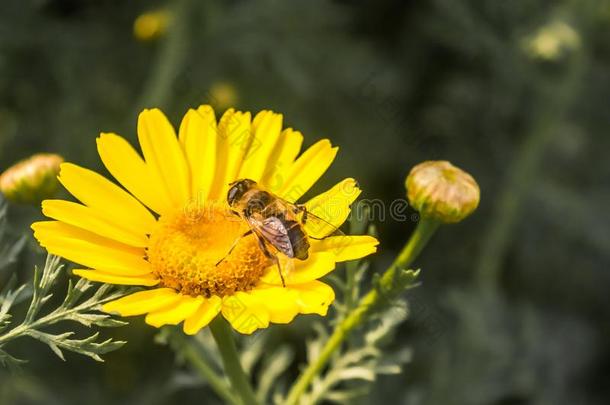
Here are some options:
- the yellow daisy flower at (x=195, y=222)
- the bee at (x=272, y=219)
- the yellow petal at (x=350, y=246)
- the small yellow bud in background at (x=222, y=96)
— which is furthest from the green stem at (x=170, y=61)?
the yellow petal at (x=350, y=246)

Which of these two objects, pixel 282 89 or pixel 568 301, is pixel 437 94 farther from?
pixel 568 301

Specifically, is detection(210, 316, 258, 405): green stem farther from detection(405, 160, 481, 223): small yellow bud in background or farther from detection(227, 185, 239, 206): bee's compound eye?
detection(405, 160, 481, 223): small yellow bud in background

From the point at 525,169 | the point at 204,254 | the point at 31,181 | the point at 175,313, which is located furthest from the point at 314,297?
the point at 525,169

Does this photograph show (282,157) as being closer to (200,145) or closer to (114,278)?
(200,145)

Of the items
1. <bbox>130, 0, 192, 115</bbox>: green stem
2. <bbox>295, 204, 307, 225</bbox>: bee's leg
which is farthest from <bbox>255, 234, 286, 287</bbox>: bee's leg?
<bbox>130, 0, 192, 115</bbox>: green stem

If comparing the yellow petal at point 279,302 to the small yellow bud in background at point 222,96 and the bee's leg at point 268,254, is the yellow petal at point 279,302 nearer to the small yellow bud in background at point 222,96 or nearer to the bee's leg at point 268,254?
the bee's leg at point 268,254

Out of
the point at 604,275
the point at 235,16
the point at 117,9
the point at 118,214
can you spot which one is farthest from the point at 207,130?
the point at 604,275

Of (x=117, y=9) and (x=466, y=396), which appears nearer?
(x=466, y=396)
